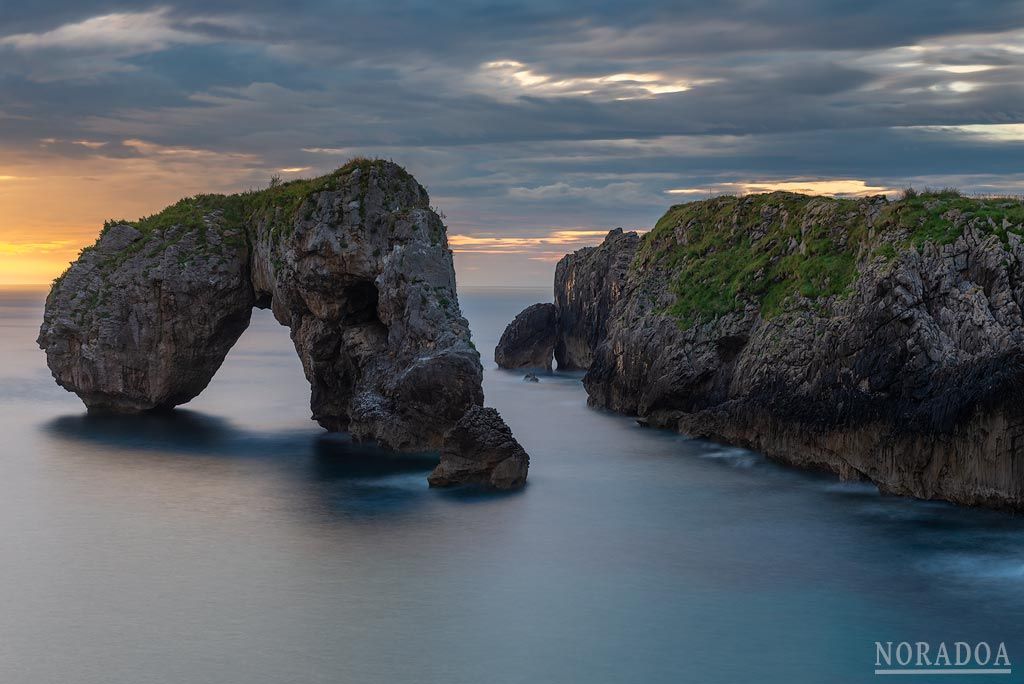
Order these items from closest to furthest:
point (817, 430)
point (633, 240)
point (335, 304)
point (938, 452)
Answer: point (938, 452) < point (817, 430) < point (335, 304) < point (633, 240)

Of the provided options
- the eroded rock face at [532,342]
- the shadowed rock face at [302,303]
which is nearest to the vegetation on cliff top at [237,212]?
the shadowed rock face at [302,303]

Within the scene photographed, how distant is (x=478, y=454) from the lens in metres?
47.0

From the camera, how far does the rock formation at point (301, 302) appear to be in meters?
54.2

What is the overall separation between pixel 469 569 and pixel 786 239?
35232 millimetres

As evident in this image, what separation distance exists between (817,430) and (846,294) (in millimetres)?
7057

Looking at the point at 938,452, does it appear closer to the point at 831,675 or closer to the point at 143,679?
the point at 831,675

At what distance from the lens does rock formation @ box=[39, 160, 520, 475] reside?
54.2 meters

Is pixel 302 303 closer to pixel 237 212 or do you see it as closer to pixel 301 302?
pixel 301 302

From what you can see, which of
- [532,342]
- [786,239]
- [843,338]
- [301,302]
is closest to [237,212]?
[301,302]

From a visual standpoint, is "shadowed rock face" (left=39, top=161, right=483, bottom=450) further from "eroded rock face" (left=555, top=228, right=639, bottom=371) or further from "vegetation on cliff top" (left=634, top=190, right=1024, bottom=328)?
"eroded rock face" (left=555, top=228, right=639, bottom=371)

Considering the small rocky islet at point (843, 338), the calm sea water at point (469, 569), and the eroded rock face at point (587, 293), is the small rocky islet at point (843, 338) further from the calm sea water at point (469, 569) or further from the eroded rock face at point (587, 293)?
the eroded rock face at point (587, 293)

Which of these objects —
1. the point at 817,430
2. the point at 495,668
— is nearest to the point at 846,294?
the point at 817,430

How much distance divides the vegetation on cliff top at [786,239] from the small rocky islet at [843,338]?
127mm

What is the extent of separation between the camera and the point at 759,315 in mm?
61156
